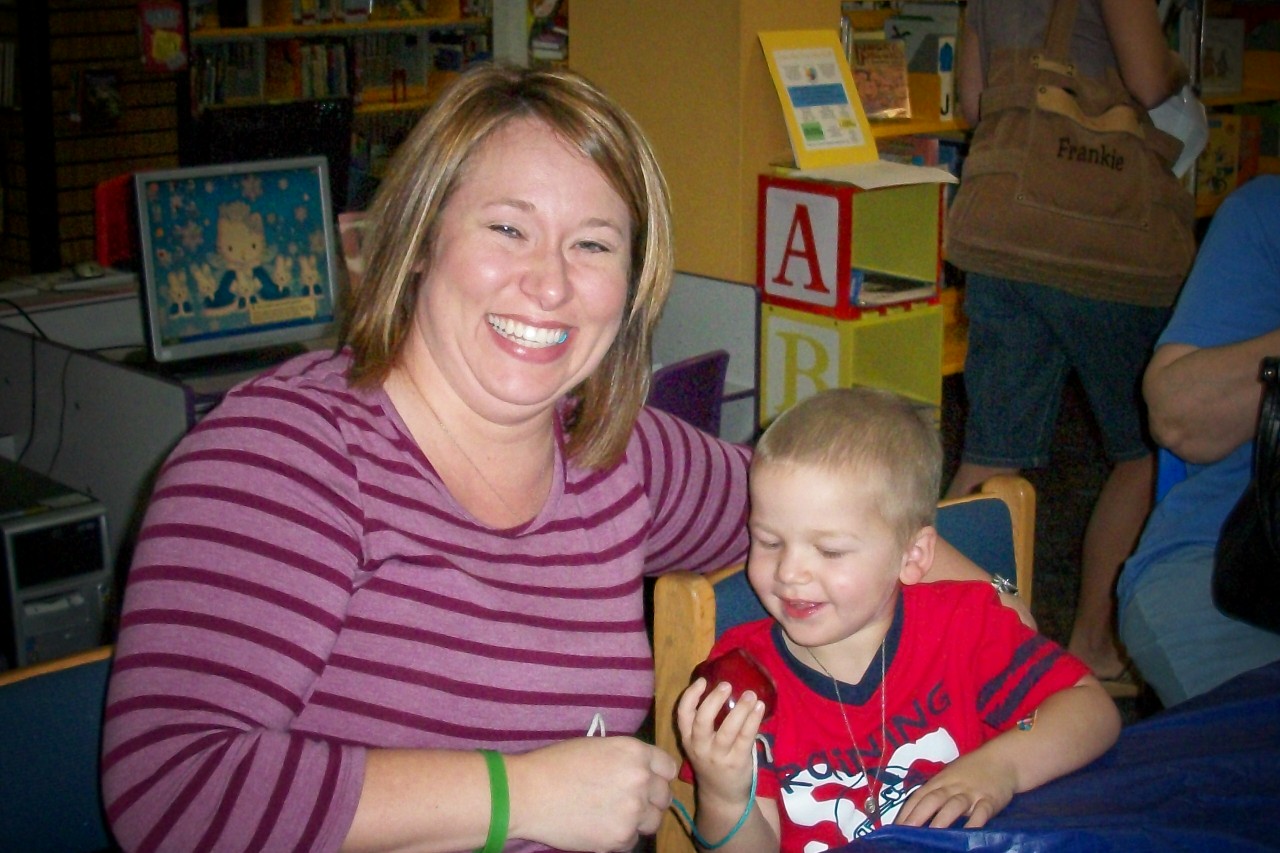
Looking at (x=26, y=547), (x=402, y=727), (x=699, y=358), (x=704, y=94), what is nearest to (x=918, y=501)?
(x=402, y=727)

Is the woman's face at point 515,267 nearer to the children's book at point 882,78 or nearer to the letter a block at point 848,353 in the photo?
the letter a block at point 848,353

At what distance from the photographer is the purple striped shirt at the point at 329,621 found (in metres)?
1.07

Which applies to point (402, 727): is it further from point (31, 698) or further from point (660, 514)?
point (660, 514)

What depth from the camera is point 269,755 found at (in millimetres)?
1071

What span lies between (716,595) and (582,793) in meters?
0.41

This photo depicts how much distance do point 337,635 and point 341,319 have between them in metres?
0.43

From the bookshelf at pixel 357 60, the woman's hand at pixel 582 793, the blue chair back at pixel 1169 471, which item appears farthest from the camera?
the bookshelf at pixel 357 60

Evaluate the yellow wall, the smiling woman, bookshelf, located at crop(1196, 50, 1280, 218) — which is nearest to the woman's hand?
the smiling woman

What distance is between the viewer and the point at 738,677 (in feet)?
4.30

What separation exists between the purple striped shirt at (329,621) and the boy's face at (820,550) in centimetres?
16

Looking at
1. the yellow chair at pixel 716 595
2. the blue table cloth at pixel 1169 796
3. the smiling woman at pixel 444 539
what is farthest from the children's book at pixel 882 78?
the blue table cloth at pixel 1169 796

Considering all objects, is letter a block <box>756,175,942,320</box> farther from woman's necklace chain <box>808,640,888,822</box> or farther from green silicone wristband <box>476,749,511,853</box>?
green silicone wristband <box>476,749,511,853</box>

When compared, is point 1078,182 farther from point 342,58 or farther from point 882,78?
point 342,58

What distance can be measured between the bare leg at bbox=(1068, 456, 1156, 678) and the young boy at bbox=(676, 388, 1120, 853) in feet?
5.43
